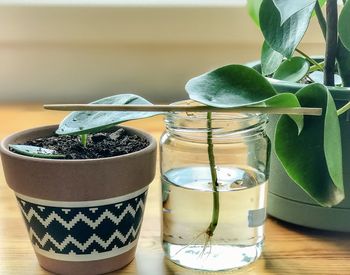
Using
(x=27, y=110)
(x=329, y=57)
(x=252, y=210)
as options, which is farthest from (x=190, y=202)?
(x=27, y=110)

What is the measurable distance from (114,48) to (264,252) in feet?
2.05

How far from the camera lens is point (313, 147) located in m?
0.55

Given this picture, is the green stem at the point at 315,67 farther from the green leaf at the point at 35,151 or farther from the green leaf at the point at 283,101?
the green leaf at the point at 35,151

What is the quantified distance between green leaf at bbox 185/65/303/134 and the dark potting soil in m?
0.10

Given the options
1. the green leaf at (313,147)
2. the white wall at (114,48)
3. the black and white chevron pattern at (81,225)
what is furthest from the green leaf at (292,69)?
the white wall at (114,48)

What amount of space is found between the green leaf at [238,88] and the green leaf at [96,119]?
0.15 ft

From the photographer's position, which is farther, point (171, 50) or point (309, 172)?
point (171, 50)

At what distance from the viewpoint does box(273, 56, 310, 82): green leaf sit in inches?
26.0

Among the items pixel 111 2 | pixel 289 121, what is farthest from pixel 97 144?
pixel 111 2

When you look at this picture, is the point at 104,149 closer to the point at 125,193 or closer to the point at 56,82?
the point at 125,193

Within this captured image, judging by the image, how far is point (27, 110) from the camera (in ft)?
3.63

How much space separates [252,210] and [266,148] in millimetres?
A: 62

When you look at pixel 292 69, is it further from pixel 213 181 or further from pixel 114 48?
pixel 114 48

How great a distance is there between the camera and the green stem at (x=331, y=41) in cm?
61
